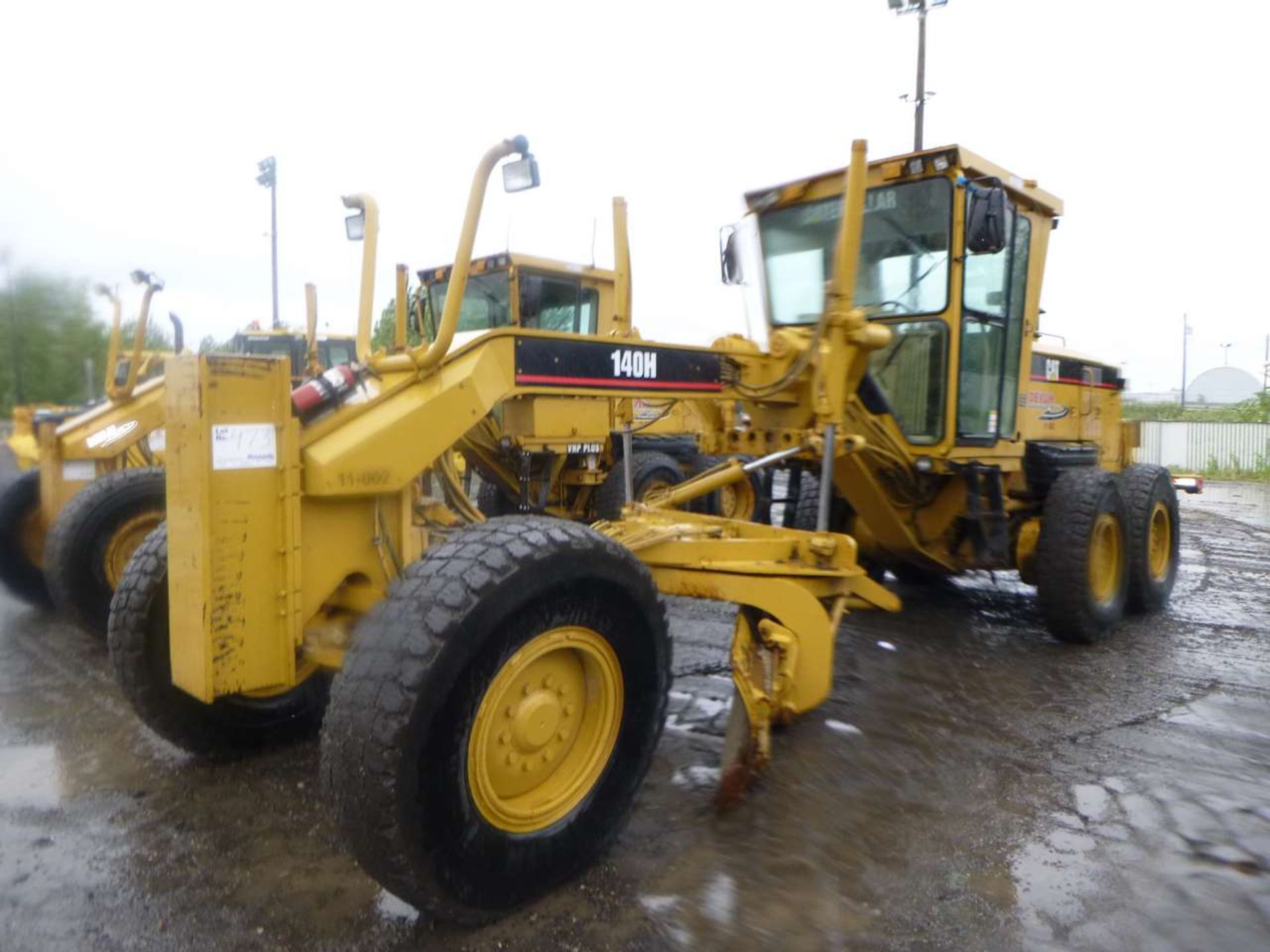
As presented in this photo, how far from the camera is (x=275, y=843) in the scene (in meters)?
3.25

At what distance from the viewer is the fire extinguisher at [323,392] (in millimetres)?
2910

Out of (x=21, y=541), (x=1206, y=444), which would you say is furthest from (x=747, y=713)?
(x=1206, y=444)

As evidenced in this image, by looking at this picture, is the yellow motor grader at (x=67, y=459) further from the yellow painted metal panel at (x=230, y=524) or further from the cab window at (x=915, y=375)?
the cab window at (x=915, y=375)

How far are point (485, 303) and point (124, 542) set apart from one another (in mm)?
4232

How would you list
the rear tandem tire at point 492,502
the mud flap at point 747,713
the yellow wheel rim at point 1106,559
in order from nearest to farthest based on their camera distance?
the mud flap at point 747,713
the yellow wheel rim at point 1106,559
the rear tandem tire at point 492,502

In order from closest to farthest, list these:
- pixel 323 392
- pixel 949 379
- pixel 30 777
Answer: pixel 323 392
pixel 30 777
pixel 949 379

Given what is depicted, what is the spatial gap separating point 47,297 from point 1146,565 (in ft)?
27.3

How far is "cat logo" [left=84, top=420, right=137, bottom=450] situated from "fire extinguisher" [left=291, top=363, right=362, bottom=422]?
438 cm

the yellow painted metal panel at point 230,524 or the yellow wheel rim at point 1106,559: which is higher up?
the yellow painted metal panel at point 230,524

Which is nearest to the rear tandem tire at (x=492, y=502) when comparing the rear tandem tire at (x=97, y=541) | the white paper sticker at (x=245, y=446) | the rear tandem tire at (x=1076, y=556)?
the rear tandem tire at (x=97, y=541)

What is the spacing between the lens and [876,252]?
5785 millimetres

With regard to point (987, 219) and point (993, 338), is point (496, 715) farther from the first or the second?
point (993, 338)

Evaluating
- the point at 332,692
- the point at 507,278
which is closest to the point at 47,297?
the point at 507,278

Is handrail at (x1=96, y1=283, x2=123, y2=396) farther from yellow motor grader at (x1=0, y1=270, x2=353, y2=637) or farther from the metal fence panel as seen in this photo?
the metal fence panel
